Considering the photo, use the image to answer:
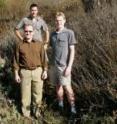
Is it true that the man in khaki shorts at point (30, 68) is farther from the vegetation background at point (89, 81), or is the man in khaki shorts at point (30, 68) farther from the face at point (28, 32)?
the vegetation background at point (89, 81)

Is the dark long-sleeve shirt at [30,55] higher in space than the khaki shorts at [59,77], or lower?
higher

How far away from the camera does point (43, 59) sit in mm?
8914

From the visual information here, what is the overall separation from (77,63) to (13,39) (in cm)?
260

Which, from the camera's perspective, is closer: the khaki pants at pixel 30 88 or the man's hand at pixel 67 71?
the man's hand at pixel 67 71

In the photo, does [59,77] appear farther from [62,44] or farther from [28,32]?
[28,32]

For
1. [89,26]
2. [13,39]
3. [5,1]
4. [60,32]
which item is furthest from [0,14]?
[60,32]

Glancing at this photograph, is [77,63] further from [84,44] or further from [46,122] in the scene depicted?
[46,122]

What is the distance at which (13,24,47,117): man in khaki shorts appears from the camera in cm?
883

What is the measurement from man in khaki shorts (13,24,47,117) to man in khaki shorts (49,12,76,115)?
0.22 metres

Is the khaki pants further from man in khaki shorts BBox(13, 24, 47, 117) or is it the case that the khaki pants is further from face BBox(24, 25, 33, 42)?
face BBox(24, 25, 33, 42)

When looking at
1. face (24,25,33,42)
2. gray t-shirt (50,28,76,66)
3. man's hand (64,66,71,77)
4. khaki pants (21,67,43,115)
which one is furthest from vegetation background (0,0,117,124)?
face (24,25,33,42)

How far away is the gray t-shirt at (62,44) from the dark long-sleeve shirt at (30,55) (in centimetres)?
23

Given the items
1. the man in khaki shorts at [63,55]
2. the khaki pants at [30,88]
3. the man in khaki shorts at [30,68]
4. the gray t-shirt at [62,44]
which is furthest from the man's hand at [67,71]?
the khaki pants at [30,88]

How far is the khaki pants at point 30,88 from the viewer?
8938mm
